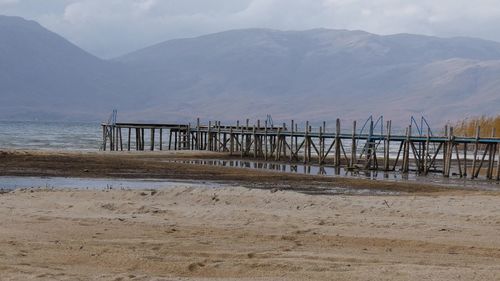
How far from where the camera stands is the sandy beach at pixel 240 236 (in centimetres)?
1091

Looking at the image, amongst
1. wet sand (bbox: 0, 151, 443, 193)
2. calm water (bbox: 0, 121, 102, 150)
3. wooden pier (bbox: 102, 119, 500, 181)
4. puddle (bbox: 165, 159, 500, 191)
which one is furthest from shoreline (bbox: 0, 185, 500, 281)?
calm water (bbox: 0, 121, 102, 150)

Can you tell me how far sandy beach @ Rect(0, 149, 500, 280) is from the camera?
35.8 ft

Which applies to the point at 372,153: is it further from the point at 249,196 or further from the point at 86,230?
the point at 86,230

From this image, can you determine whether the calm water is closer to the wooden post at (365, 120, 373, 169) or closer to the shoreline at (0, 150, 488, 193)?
the shoreline at (0, 150, 488, 193)

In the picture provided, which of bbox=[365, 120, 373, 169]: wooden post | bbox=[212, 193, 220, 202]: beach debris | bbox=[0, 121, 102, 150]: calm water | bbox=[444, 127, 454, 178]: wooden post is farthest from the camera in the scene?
bbox=[0, 121, 102, 150]: calm water

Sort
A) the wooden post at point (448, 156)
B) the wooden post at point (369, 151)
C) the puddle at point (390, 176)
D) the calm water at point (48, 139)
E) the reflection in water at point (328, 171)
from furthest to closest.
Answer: the calm water at point (48, 139) < the wooden post at point (369, 151) < the wooden post at point (448, 156) < the reflection in water at point (328, 171) < the puddle at point (390, 176)

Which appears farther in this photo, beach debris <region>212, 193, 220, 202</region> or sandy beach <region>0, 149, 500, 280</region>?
beach debris <region>212, 193, 220, 202</region>

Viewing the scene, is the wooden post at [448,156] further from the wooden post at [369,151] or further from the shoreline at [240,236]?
the shoreline at [240,236]

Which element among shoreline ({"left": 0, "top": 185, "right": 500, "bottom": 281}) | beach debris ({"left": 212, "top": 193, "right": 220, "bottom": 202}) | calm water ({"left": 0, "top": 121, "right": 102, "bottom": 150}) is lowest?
shoreline ({"left": 0, "top": 185, "right": 500, "bottom": 281})

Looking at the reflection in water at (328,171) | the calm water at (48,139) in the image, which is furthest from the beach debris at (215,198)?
the calm water at (48,139)

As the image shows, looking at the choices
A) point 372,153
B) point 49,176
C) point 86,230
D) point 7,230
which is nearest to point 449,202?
point 86,230

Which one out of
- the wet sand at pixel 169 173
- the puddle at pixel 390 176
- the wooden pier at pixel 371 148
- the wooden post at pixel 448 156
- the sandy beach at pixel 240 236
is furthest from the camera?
the wooden pier at pixel 371 148

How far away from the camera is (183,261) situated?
37.6 ft

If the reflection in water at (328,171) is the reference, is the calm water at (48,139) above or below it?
above
